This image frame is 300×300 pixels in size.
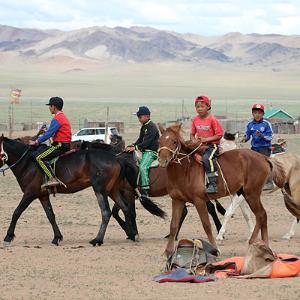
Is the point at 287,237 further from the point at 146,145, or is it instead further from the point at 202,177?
the point at 202,177

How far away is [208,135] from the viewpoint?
40.8 feet

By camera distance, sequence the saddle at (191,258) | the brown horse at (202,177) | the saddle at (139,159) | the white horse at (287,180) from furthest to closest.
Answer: the saddle at (139,159)
the white horse at (287,180)
the brown horse at (202,177)
the saddle at (191,258)

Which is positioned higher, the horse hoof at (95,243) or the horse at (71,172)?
the horse at (71,172)

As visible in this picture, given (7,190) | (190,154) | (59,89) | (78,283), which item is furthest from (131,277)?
(59,89)

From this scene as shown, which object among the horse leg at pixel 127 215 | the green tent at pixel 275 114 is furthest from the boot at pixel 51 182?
the green tent at pixel 275 114

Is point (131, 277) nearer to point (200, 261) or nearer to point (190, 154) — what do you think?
point (200, 261)

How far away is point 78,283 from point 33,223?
639 cm

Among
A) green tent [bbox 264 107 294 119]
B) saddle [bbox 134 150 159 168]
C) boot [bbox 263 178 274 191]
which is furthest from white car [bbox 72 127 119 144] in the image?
boot [bbox 263 178 274 191]

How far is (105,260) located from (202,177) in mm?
1748

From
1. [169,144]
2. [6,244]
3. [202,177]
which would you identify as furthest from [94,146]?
[169,144]

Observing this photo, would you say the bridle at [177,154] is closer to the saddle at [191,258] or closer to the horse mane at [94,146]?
the saddle at [191,258]

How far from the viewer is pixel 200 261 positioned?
1079cm

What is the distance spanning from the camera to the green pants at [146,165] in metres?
14.0

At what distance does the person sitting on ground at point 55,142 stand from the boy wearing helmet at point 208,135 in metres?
2.32
